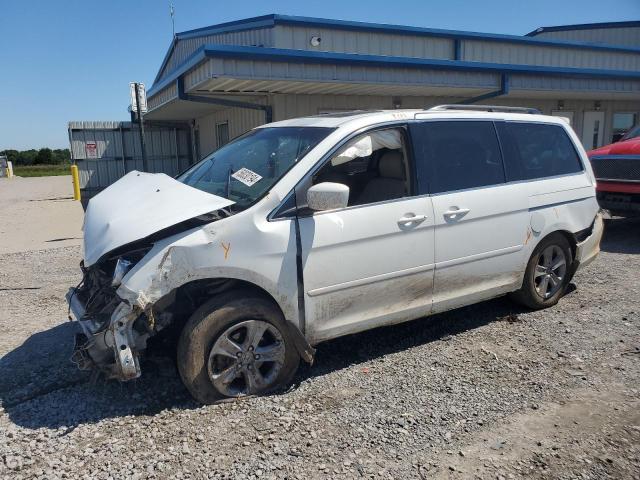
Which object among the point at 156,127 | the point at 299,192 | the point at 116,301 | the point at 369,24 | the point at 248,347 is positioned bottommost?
the point at 248,347

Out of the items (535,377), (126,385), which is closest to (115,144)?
(126,385)

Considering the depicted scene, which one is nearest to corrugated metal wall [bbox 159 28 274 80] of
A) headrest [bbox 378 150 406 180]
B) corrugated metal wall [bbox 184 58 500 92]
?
corrugated metal wall [bbox 184 58 500 92]

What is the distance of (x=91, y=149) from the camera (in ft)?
57.6

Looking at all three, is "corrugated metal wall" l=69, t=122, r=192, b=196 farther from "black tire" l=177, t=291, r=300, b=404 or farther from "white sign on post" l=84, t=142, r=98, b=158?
"black tire" l=177, t=291, r=300, b=404

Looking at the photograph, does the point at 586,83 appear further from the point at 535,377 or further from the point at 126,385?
A: the point at 126,385

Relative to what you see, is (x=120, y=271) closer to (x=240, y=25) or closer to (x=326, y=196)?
(x=326, y=196)

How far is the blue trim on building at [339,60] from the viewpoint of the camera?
8.52 m

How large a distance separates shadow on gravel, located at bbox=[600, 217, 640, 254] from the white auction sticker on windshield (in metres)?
6.15

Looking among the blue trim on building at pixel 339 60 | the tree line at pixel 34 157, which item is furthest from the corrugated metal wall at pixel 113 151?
the tree line at pixel 34 157

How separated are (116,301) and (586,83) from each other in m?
13.4

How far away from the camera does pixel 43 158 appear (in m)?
63.3

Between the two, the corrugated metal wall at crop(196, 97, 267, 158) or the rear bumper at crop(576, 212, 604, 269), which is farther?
the corrugated metal wall at crop(196, 97, 267, 158)

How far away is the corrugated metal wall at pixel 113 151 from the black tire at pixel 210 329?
15975 mm

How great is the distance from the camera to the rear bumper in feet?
16.8
